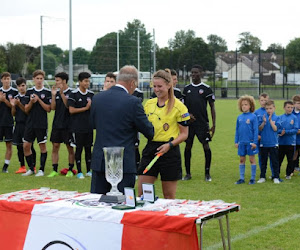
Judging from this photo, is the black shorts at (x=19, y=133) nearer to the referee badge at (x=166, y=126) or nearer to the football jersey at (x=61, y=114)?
the football jersey at (x=61, y=114)

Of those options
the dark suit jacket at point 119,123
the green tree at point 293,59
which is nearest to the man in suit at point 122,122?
the dark suit jacket at point 119,123

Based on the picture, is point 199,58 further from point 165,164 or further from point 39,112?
Result: point 165,164

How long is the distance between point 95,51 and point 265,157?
203 feet

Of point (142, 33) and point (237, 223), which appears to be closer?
point (237, 223)

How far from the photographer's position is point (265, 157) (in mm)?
11023

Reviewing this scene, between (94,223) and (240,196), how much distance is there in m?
4.97

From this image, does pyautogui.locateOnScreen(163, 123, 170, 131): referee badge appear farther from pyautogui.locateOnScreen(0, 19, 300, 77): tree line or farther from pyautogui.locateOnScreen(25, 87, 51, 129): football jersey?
pyautogui.locateOnScreen(0, 19, 300, 77): tree line

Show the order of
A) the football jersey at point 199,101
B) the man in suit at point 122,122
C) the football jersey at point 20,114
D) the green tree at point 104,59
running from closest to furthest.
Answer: the man in suit at point 122,122 → the football jersey at point 199,101 → the football jersey at point 20,114 → the green tree at point 104,59

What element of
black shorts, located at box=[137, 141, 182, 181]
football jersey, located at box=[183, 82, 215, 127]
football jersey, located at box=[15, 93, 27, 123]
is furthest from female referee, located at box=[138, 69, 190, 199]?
football jersey, located at box=[15, 93, 27, 123]

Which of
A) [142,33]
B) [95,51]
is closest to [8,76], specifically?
[95,51]

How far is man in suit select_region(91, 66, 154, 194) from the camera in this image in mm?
5820

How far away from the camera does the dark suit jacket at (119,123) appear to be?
19.1 feet

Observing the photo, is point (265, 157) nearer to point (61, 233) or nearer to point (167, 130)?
point (167, 130)

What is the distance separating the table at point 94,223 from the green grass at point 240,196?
1884 mm
